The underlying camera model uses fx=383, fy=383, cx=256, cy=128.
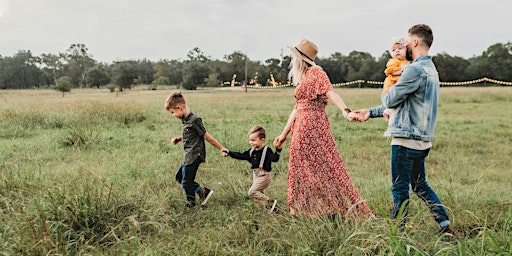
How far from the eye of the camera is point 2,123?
11.0 m

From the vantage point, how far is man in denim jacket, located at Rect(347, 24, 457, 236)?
3.11 m

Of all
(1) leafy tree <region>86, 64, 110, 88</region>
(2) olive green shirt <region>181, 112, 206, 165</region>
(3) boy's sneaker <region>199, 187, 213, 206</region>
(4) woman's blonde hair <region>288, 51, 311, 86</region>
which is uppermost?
(1) leafy tree <region>86, 64, 110, 88</region>

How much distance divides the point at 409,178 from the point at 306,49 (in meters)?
1.53

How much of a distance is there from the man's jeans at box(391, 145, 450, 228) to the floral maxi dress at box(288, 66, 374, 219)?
17.8 inches

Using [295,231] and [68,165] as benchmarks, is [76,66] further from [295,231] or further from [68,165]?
[295,231]

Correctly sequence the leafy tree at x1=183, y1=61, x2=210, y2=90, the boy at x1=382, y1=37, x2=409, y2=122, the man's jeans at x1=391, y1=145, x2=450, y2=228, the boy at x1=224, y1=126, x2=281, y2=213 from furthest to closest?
the leafy tree at x1=183, y1=61, x2=210, y2=90 < the boy at x1=224, y1=126, x2=281, y2=213 < the boy at x1=382, y1=37, x2=409, y2=122 < the man's jeans at x1=391, y1=145, x2=450, y2=228

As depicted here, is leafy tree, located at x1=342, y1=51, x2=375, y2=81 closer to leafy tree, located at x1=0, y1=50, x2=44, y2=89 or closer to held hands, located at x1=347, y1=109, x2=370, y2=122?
leafy tree, located at x1=0, y1=50, x2=44, y2=89

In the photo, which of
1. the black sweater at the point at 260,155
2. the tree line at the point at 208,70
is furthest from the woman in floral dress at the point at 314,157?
the tree line at the point at 208,70

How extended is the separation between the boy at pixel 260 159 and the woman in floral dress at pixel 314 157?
0.43m

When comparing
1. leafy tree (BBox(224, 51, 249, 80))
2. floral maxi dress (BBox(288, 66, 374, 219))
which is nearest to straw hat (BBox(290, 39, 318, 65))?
floral maxi dress (BBox(288, 66, 374, 219))

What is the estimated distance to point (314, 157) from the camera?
3.74 m

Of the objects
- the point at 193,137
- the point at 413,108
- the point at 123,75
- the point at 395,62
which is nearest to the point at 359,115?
the point at 413,108

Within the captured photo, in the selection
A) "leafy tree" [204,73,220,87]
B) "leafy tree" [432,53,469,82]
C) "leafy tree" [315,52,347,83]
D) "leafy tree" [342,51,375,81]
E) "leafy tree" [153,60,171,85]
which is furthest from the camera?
"leafy tree" [315,52,347,83]

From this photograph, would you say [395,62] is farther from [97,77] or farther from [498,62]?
[97,77]
